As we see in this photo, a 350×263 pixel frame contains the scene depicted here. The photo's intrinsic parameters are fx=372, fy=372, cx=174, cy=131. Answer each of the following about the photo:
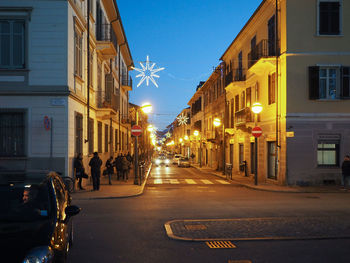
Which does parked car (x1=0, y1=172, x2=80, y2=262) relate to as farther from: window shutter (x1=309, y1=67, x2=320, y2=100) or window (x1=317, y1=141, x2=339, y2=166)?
window (x1=317, y1=141, x2=339, y2=166)

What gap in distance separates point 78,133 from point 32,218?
44.7 ft

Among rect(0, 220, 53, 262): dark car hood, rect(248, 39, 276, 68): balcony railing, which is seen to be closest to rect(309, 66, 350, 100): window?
rect(248, 39, 276, 68): balcony railing

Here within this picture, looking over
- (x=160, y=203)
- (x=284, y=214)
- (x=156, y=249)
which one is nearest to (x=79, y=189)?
(x=160, y=203)

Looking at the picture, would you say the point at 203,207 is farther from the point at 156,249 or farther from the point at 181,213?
the point at 156,249

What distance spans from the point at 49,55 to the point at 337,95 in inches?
565

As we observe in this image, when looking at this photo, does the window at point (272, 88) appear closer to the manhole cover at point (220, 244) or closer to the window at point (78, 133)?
the window at point (78, 133)

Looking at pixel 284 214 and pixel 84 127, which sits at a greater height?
pixel 84 127

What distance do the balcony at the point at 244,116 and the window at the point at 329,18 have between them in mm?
7281

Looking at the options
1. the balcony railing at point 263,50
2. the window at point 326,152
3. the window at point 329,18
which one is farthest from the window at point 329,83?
the balcony railing at point 263,50

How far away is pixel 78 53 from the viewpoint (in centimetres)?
1772

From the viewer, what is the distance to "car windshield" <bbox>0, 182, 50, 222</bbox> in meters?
4.78

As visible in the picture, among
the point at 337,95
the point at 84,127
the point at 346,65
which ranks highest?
the point at 346,65

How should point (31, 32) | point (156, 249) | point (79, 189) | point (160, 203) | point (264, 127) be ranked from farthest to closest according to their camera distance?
1. point (264, 127)
2. point (79, 189)
3. point (31, 32)
4. point (160, 203)
5. point (156, 249)

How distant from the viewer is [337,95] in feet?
63.9
